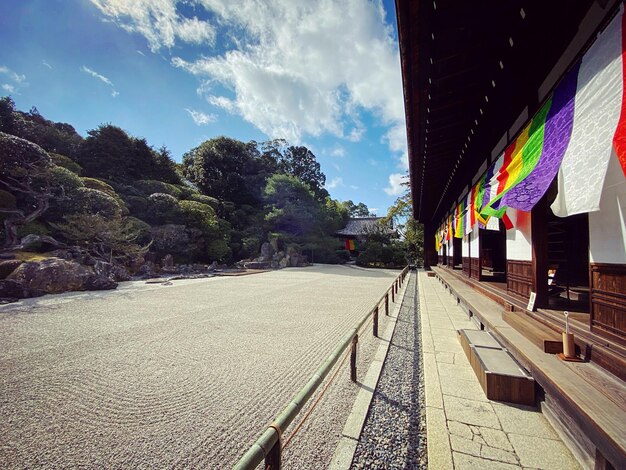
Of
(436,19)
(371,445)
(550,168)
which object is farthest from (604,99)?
(371,445)

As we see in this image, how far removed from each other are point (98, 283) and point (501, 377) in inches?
421

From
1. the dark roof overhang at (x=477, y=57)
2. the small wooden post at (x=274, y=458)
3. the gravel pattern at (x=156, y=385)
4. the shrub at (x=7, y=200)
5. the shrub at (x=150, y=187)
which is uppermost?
the shrub at (x=150, y=187)

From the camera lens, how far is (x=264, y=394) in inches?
103

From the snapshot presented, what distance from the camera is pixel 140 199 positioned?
52.7 feet

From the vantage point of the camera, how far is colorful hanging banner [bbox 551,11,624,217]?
1460mm

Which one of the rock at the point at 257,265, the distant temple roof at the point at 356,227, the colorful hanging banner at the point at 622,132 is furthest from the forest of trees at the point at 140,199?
the colorful hanging banner at the point at 622,132

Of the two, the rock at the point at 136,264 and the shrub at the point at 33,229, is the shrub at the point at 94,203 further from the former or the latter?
the rock at the point at 136,264

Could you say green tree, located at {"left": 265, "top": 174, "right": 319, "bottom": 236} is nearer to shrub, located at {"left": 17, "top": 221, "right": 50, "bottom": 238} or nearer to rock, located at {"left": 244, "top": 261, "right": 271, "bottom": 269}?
rock, located at {"left": 244, "top": 261, "right": 271, "bottom": 269}

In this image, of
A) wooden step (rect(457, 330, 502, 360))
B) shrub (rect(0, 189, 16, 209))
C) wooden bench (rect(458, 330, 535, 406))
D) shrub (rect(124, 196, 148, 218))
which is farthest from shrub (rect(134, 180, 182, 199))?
wooden bench (rect(458, 330, 535, 406))

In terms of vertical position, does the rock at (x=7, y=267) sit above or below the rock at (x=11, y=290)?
above

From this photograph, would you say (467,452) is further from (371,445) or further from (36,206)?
(36,206)

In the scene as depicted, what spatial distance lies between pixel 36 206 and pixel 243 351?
45.8 feet

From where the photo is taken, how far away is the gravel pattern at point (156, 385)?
1878 mm

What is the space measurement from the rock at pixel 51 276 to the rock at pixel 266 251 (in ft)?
39.3
